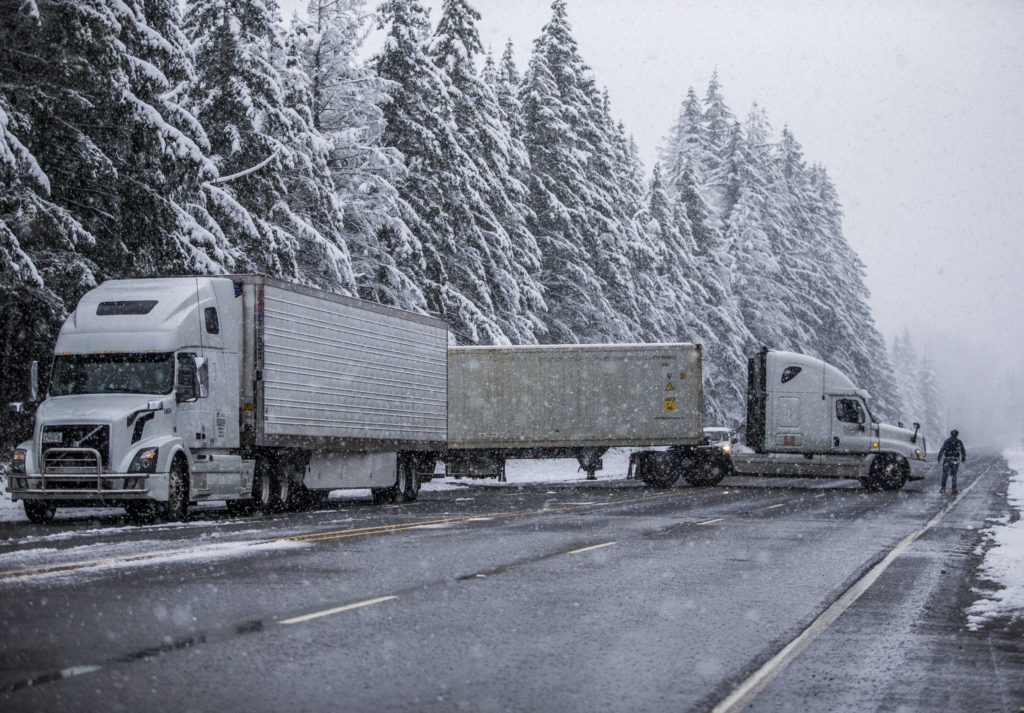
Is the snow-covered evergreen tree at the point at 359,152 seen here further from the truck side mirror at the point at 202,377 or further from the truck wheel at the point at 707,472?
the truck side mirror at the point at 202,377

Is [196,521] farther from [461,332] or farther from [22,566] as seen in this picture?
[461,332]

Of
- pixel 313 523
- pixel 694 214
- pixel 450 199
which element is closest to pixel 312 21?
pixel 450 199

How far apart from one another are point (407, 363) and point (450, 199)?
15105 millimetres

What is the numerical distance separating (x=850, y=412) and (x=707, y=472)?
176 inches

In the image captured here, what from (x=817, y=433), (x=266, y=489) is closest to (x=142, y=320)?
Result: (x=266, y=489)

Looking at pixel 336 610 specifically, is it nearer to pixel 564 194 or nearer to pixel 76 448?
pixel 76 448

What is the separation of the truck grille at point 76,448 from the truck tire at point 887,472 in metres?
23.1

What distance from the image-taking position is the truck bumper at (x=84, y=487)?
1902 centimetres

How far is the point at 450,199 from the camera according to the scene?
42.4 metres

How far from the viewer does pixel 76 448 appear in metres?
19.1

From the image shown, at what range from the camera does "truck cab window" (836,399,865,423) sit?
36094 millimetres

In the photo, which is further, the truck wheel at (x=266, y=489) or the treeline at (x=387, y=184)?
the treeline at (x=387, y=184)

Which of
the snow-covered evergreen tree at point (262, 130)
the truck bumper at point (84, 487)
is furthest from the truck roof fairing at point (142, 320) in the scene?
the snow-covered evergreen tree at point (262, 130)

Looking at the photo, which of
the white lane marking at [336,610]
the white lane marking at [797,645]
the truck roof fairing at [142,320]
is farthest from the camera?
the truck roof fairing at [142,320]
